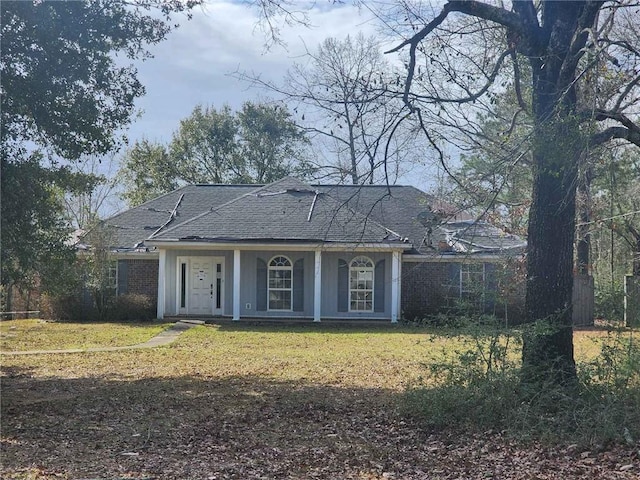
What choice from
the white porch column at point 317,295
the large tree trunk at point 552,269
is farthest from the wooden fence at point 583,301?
the large tree trunk at point 552,269

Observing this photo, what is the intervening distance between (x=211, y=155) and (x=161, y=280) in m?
19.4

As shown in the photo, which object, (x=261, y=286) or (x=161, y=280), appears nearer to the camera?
(x=161, y=280)

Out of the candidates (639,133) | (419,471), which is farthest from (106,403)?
(639,133)

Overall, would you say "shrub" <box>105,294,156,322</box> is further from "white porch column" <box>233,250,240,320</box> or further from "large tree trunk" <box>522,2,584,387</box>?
"large tree trunk" <box>522,2,584,387</box>

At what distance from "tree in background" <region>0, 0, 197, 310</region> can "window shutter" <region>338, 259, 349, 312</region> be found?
1252cm

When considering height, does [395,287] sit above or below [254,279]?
below

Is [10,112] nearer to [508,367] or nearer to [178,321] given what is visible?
[508,367]

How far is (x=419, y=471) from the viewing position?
5.89 m

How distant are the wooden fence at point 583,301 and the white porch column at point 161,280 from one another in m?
13.7

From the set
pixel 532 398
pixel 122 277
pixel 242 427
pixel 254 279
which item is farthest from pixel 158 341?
pixel 532 398

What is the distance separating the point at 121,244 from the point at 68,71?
596 inches

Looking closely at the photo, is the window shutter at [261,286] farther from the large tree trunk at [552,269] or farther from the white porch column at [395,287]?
the large tree trunk at [552,269]

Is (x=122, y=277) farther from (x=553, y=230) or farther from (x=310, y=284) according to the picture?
(x=553, y=230)

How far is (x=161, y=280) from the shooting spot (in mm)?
21859
